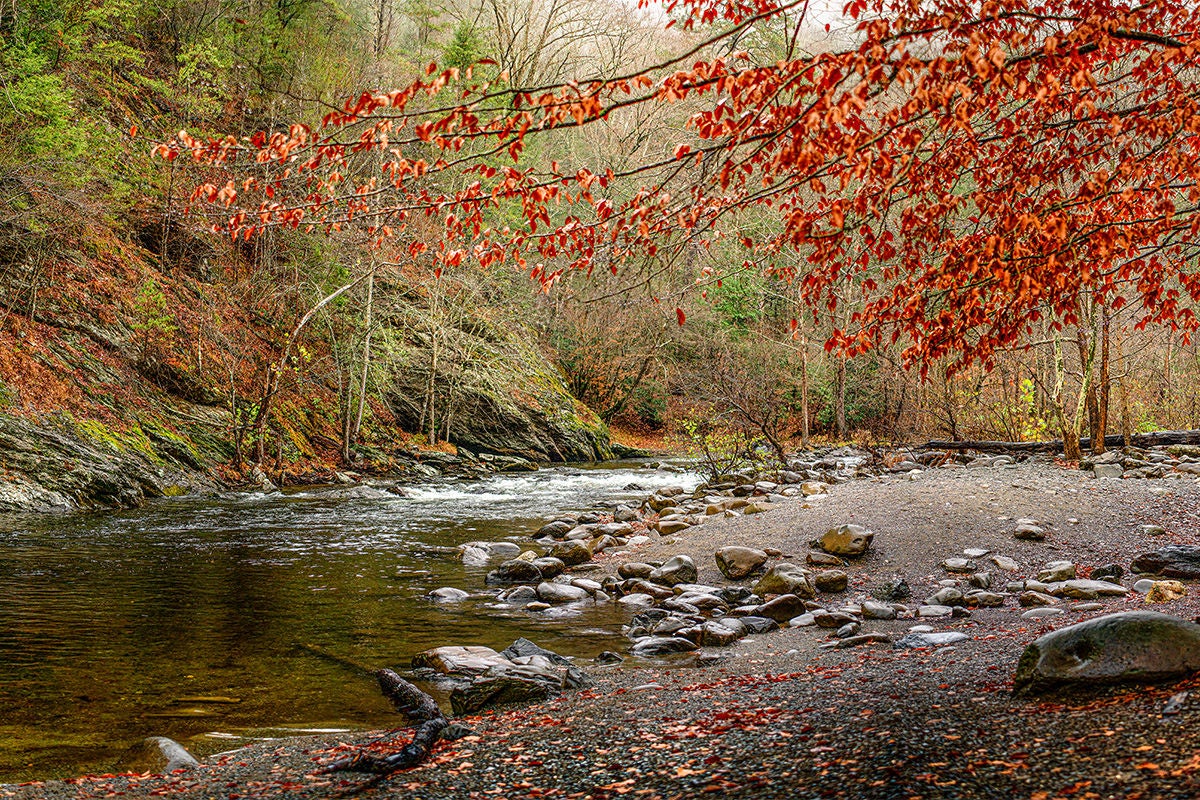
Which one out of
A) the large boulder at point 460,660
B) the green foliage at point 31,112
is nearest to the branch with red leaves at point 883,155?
the large boulder at point 460,660

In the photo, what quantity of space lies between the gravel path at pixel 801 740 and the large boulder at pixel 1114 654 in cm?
10

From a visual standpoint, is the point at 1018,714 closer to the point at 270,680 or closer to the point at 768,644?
the point at 768,644

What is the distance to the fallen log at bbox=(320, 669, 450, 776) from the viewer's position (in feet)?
12.0

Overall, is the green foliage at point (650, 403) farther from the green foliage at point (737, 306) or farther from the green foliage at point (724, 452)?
the green foliage at point (724, 452)

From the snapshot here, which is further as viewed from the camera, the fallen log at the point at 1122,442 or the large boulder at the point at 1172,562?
the fallen log at the point at 1122,442

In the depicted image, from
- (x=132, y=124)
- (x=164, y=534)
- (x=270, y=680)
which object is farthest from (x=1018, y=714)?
(x=132, y=124)

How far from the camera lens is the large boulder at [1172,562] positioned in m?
6.72

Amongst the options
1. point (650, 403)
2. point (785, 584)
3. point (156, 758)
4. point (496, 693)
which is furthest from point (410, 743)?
point (650, 403)

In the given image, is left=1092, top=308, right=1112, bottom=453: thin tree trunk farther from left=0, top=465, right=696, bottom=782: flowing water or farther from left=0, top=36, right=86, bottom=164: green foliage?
left=0, top=36, right=86, bottom=164: green foliage

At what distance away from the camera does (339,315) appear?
2097 centimetres

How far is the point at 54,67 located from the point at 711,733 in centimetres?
1971

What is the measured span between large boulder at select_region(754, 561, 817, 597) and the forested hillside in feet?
11.1

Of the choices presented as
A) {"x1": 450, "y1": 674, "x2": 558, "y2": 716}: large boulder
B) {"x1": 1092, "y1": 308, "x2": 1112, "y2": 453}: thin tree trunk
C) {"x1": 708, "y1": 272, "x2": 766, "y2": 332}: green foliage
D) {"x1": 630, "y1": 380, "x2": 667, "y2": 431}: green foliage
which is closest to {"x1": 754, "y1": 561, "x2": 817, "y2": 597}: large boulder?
{"x1": 450, "y1": 674, "x2": 558, "y2": 716}: large boulder

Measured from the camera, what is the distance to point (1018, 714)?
11.5 ft
